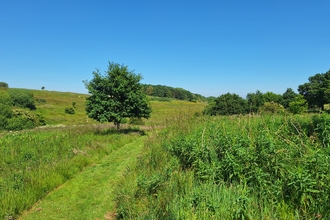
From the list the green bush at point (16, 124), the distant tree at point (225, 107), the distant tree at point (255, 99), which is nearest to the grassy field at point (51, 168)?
the distant tree at point (225, 107)

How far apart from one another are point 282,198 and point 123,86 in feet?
47.4

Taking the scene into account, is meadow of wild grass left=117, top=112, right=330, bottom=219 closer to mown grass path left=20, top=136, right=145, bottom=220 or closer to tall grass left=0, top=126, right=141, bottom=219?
mown grass path left=20, top=136, right=145, bottom=220

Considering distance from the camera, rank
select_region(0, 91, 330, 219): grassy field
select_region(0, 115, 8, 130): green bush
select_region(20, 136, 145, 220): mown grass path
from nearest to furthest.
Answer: select_region(0, 91, 330, 219): grassy field < select_region(20, 136, 145, 220): mown grass path < select_region(0, 115, 8, 130): green bush

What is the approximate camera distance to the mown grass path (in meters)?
5.04

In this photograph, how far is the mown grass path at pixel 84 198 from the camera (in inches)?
198

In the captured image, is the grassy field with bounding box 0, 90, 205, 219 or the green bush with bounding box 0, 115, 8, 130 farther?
the green bush with bounding box 0, 115, 8, 130

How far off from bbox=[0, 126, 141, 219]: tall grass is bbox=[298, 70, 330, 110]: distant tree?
1683 inches

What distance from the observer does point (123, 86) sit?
645 inches

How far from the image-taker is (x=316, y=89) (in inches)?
1905

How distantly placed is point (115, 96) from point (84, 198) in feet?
38.5

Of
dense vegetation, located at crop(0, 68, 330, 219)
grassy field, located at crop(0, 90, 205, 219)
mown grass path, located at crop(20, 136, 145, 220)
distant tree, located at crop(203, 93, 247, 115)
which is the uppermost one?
distant tree, located at crop(203, 93, 247, 115)

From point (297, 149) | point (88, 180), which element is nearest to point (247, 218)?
point (297, 149)

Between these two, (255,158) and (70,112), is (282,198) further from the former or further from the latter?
(70,112)

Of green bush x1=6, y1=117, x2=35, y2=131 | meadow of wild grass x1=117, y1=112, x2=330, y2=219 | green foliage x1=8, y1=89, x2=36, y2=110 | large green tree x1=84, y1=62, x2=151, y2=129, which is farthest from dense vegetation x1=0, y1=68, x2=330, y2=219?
green foliage x1=8, y1=89, x2=36, y2=110
